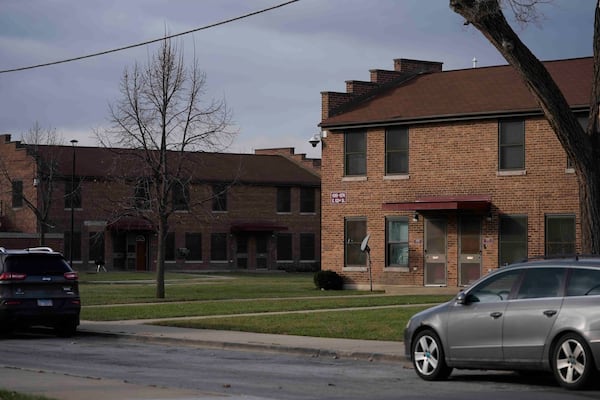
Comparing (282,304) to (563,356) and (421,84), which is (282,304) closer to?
(421,84)

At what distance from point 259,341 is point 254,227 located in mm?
55960

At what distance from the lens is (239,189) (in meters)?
78.1

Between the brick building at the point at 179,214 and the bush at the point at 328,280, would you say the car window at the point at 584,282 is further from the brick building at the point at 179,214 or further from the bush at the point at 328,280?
the brick building at the point at 179,214

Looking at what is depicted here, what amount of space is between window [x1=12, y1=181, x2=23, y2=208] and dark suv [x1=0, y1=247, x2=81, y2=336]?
47252mm

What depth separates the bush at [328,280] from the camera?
142 feet

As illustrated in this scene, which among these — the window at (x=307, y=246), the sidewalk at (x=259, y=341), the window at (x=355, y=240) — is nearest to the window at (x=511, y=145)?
the window at (x=355, y=240)

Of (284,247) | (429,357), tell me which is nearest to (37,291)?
(429,357)

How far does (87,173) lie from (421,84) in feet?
108

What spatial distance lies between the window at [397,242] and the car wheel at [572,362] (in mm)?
28124

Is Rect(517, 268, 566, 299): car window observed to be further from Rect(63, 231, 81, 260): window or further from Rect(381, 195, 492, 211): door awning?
Rect(63, 231, 81, 260): window

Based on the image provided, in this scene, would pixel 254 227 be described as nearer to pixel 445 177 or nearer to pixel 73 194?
pixel 73 194

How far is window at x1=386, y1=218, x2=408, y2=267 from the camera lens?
139 ft

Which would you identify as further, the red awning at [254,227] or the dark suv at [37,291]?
the red awning at [254,227]

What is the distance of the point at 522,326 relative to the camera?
47.5 feet
